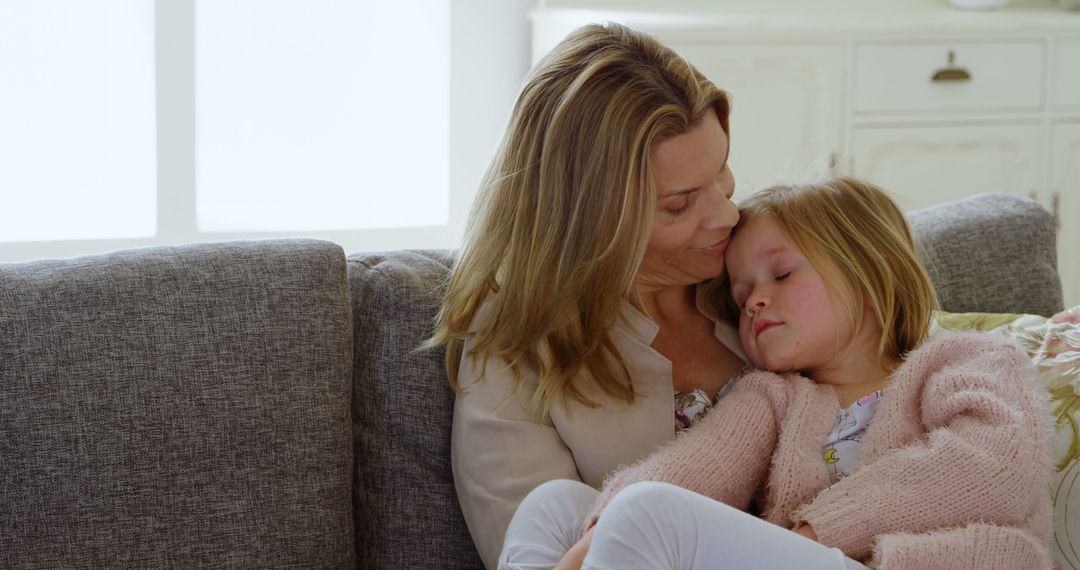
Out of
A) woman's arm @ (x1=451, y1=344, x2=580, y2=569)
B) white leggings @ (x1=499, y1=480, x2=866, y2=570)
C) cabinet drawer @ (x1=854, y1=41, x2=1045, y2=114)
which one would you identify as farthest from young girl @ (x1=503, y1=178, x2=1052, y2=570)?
cabinet drawer @ (x1=854, y1=41, x2=1045, y2=114)

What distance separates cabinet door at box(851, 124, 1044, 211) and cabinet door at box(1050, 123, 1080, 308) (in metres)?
0.07

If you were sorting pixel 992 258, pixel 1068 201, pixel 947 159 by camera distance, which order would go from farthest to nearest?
pixel 1068 201
pixel 947 159
pixel 992 258

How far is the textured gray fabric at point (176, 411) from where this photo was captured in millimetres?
1370

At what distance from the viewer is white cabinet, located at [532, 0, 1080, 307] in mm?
3318

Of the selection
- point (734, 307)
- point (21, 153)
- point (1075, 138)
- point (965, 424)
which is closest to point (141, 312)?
point (734, 307)

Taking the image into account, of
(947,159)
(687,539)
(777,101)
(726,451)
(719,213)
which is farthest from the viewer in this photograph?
(947,159)

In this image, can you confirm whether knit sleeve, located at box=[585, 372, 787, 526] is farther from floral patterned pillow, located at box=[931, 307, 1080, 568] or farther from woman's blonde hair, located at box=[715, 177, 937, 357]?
floral patterned pillow, located at box=[931, 307, 1080, 568]

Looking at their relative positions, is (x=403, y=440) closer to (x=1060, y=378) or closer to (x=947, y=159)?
(x=1060, y=378)

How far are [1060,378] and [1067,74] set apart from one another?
2.25 metres

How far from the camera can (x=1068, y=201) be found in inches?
142

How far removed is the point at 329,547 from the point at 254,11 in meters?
2.38

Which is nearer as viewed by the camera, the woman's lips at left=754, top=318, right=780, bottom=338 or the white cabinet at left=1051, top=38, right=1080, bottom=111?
the woman's lips at left=754, top=318, right=780, bottom=338

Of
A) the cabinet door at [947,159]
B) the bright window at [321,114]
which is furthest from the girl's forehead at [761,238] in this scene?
the bright window at [321,114]

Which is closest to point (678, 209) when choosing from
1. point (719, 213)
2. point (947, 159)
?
point (719, 213)
